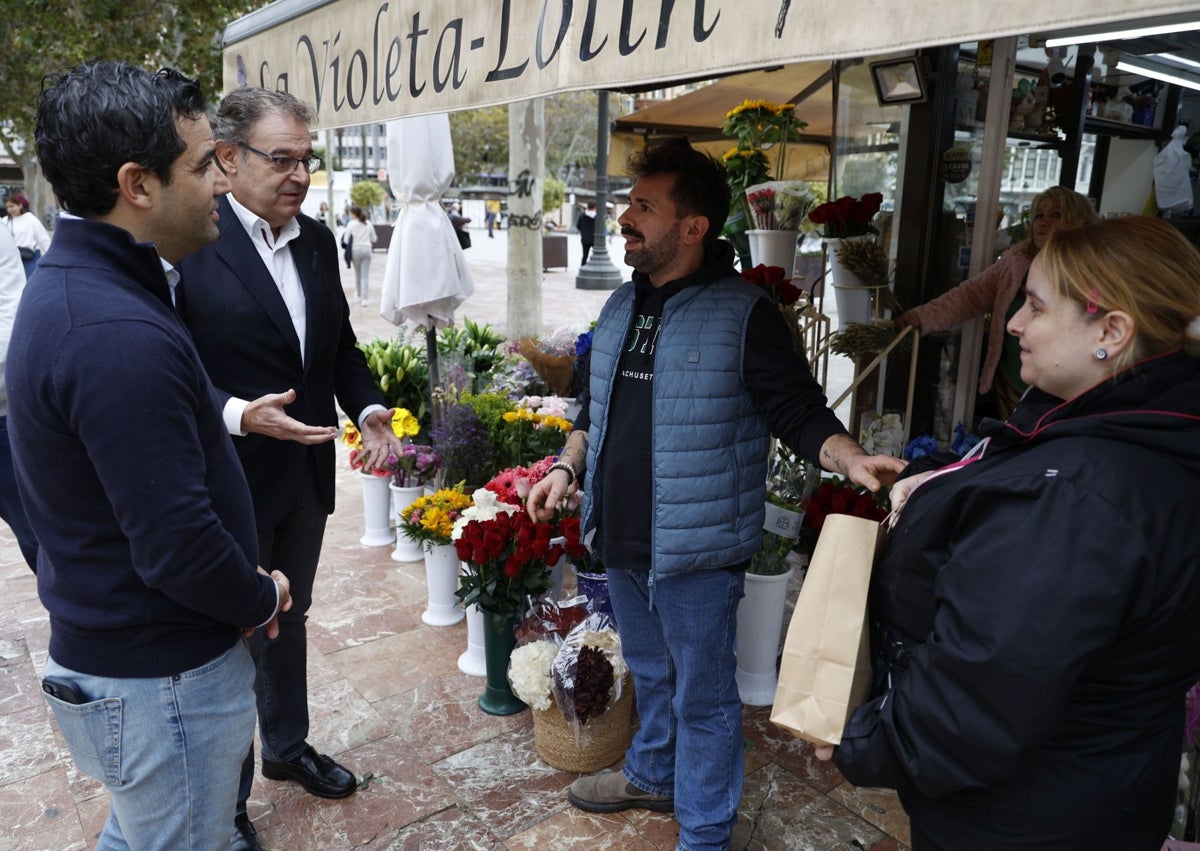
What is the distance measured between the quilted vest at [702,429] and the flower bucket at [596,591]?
1.01 meters

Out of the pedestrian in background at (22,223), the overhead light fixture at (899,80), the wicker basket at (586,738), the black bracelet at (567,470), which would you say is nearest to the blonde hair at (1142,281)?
the black bracelet at (567,470)

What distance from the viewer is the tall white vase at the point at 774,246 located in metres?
3.69

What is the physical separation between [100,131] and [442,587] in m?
2.86

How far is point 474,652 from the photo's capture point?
3.51 m

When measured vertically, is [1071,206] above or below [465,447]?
above

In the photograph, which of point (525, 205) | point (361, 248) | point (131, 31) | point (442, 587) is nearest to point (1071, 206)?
point (442, 587)

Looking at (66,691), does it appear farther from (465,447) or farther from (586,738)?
(465,447)

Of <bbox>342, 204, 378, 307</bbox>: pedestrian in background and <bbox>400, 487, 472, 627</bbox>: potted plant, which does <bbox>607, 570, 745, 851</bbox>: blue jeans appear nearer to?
<bbox>400, 487, 472, 627</bbox>: potted plant

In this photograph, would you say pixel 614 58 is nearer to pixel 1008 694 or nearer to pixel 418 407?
pixel 1008 694

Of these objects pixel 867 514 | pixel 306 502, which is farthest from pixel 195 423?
pixel 867 514

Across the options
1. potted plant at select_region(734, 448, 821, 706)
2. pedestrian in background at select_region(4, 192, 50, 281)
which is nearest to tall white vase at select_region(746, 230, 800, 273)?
potted plant at select_region(734, 448, 821, 706)

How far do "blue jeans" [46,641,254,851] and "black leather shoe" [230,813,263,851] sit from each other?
3.10ft

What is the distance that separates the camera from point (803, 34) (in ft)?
4.87

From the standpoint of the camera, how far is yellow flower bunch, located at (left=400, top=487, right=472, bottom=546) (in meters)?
3.50
